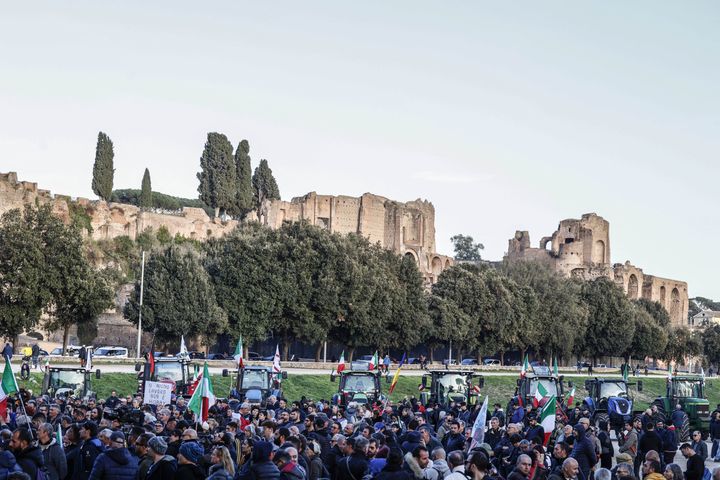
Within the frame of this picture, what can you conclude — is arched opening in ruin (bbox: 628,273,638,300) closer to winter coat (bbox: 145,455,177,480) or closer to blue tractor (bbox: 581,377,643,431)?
blue tractor (bbox: 581,377,643,431)

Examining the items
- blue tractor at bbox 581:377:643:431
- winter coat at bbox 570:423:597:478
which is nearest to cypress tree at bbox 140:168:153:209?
blue tractor at bbox 581:377:643:431

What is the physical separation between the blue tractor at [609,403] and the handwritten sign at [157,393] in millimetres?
12051

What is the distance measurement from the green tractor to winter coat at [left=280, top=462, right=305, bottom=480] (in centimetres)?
2584

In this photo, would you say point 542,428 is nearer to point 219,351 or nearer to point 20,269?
point 20,269

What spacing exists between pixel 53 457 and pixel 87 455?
3.92 ft

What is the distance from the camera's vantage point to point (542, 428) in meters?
19.5

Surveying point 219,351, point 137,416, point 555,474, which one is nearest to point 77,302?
point 219,351

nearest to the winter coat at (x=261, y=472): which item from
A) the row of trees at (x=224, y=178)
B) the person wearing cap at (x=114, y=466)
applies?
the person wearing cap at (x=114, y=466)

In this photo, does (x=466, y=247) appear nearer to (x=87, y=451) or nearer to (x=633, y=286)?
(x=633, y=286)

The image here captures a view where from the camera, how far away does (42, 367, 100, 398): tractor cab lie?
1276 inches

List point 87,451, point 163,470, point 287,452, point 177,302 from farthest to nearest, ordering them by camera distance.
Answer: point 177,302 < point 87,451 < point 287,452 < point 163,470

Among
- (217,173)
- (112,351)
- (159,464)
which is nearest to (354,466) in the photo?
(159,464)

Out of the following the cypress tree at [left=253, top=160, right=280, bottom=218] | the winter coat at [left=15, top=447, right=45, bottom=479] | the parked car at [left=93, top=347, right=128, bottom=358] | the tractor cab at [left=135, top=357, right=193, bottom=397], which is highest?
the cypress tree at [left=253, top=160, right=280, bottom=218]

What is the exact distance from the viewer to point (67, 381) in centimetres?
3297
